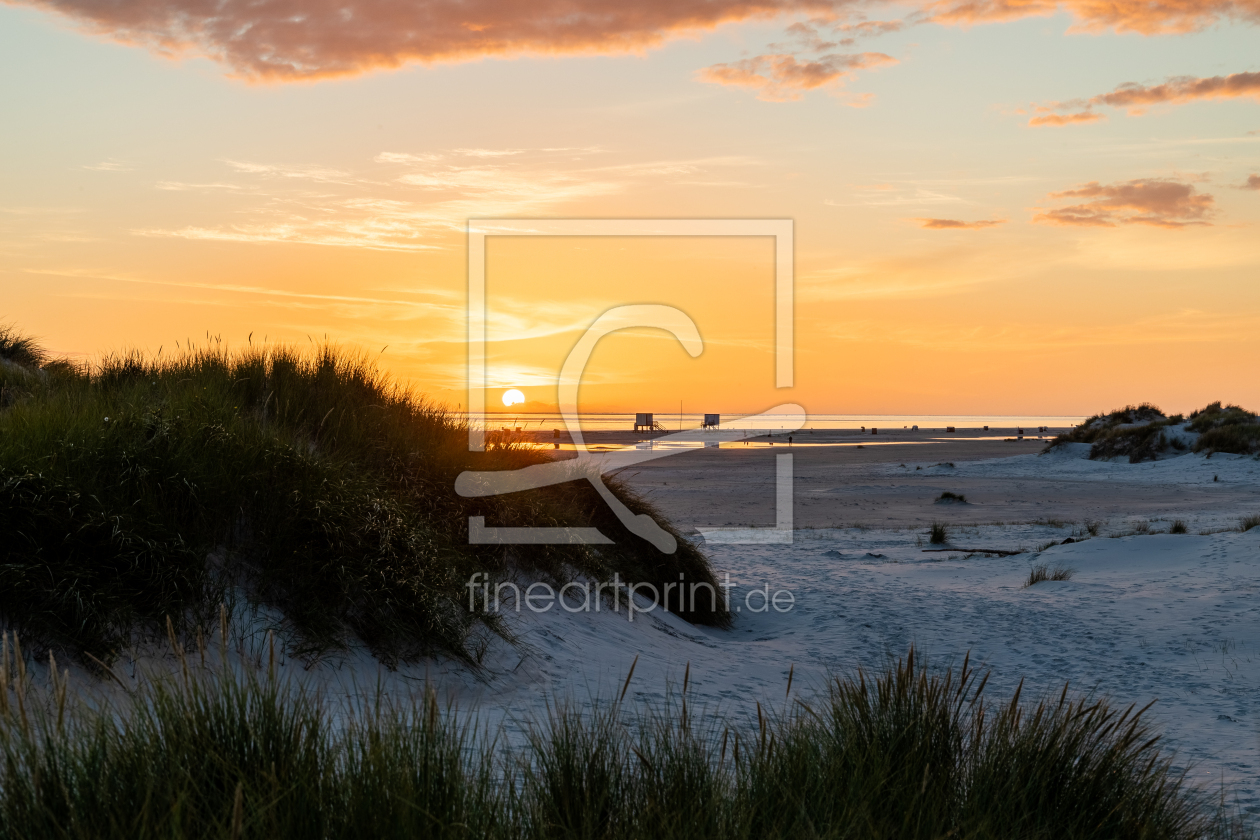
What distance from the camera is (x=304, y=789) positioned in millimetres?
2789

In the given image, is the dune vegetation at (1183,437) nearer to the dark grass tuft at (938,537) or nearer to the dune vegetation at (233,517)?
the dark grass tuft at (938,537)

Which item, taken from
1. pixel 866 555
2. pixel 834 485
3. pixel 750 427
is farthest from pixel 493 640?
pixel 750 427

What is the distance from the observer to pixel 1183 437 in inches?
1318

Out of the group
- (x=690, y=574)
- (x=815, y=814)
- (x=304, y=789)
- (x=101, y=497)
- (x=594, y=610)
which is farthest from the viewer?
(x=690, y=574)

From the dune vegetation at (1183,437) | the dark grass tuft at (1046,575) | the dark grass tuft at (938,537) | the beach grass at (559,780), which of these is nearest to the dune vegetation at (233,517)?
the beach grass at (559,780)

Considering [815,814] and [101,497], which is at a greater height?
→ [101,497]

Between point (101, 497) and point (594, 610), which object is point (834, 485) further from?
point (101, 497)

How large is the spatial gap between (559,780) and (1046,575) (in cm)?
1013

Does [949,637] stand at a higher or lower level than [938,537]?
lower

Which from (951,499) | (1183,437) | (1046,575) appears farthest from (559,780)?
(1183,437)

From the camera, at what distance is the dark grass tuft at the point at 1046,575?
1138 centimetres

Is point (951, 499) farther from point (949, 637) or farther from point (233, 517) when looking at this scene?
point (233, 517)

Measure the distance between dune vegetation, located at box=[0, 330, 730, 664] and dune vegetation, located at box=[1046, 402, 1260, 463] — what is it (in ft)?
100

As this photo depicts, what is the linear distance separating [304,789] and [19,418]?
169 inches
